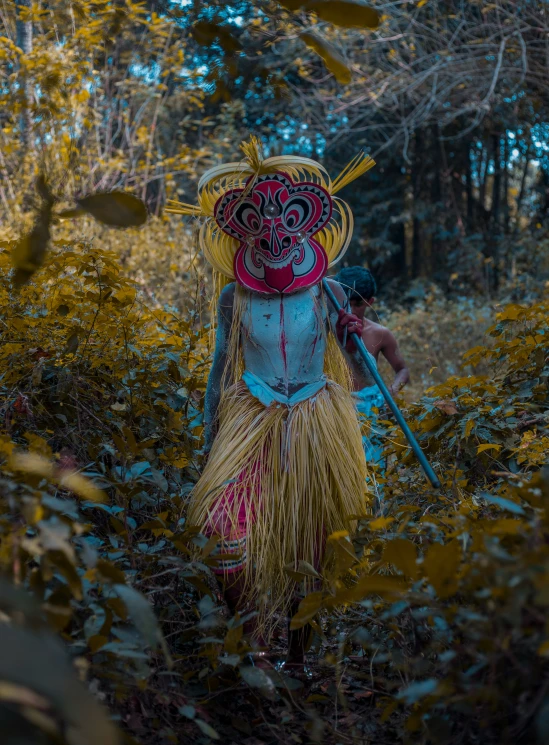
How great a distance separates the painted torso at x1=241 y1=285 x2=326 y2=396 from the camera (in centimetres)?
290

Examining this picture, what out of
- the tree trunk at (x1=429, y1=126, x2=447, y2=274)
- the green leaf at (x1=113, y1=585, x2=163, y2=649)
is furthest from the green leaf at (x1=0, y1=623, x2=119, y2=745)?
the tree trunk at (x1=429, y1=126, x2=447, y2=274)

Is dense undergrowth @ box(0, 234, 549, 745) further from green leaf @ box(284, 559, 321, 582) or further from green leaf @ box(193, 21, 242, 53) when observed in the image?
green leaf @ box(193, 21, 242, 53)

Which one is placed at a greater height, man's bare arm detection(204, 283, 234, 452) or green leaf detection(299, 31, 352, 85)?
green leaf detection(299, 31, 352, 85)

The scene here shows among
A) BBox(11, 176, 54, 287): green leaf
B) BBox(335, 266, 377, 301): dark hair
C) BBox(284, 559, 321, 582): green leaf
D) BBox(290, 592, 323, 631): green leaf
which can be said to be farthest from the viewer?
BBox(335, 266, 377, 301): dark hair

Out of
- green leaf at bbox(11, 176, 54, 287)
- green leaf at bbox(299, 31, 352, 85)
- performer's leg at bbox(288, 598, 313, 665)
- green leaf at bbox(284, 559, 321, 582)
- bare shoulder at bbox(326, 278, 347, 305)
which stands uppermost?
green leaf at bbox(299, 31, 352, 85)

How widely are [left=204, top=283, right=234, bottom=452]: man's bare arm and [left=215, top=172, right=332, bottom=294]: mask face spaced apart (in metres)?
0.14

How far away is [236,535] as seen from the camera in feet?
8.36

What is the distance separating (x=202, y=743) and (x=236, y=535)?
2.12 ft

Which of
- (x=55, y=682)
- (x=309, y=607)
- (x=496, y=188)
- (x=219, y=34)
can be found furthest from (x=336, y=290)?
(x=496, y=188)

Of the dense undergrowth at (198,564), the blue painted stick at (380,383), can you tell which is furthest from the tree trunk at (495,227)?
the blue painted stick at (380,383)

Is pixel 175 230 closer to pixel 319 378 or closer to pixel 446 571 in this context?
pixel 319 378

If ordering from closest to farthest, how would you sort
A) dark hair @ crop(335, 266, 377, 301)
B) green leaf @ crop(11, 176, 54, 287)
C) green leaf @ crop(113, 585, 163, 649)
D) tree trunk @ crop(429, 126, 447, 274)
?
green leaf @ crop(11, 176, 54, 287)
green leaf @ crop(113, 585, 163, 649)
dark hair @ crop(335, 266, 377, 301)
tree trunk @ crop(429, 126, 447, 274)

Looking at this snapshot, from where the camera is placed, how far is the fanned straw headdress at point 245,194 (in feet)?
9.67

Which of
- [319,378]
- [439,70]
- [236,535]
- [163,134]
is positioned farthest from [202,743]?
[163,134]
